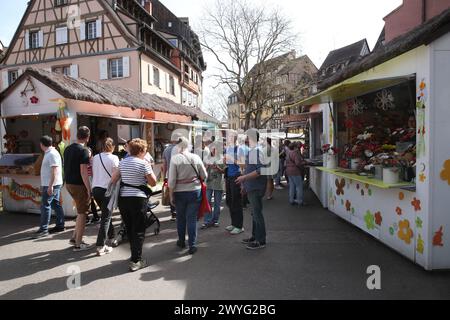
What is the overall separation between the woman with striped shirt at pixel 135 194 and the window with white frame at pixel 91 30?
21563 millimetres

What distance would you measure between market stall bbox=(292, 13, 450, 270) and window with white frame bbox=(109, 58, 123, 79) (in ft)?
59.2

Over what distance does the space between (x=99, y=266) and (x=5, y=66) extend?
87.3ft

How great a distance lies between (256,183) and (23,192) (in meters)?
6.08

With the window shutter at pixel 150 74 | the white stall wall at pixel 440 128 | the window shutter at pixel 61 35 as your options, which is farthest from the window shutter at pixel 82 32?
the white stall wall at pixel 440 128

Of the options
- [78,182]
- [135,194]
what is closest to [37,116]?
[78,182]

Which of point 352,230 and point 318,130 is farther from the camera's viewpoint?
point 318,130

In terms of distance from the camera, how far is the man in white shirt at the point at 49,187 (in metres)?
6.47

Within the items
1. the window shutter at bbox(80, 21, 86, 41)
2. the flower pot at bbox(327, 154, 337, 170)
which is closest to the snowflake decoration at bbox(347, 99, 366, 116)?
the flower pot at bbox(327, 154, 337, 170)

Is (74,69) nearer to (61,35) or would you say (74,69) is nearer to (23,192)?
(61,35)

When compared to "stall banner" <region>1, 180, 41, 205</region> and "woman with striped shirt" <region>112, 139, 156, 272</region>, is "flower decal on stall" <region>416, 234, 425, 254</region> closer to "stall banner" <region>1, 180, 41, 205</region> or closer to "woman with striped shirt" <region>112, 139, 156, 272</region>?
"woman with striped shirt" <region>112, 139, 156, 272</region>

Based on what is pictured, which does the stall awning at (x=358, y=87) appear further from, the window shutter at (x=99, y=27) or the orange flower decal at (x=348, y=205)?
the window shutter at (x=99, y=27)

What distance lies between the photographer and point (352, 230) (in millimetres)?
6527
